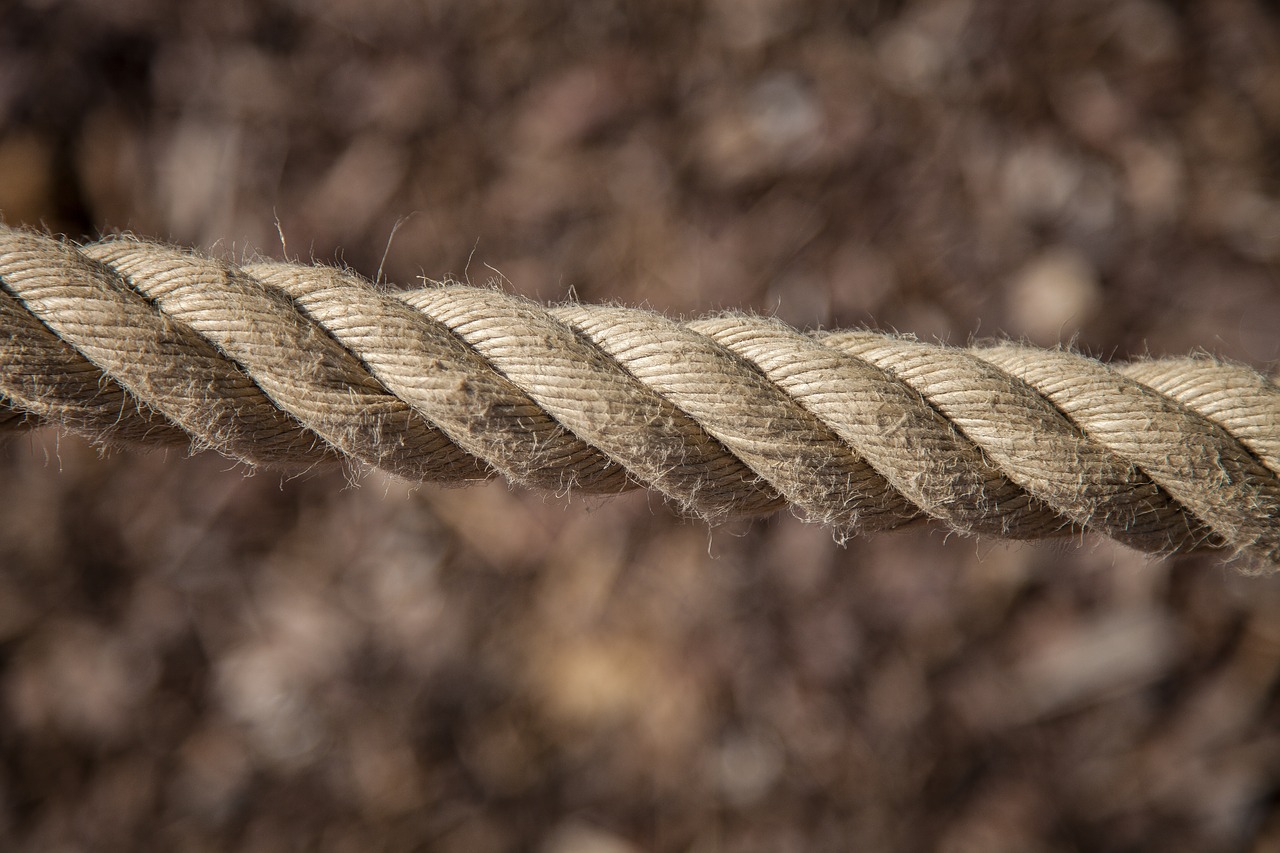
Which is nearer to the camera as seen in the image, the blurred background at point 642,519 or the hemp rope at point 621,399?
the hemp rope at point 621,399

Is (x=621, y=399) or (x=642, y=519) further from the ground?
(x=621, y=399)

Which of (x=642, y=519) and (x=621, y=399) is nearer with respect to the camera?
(x=621, y=399)

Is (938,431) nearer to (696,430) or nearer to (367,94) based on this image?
(696,430)

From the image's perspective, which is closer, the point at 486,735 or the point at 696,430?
the point at 696,430

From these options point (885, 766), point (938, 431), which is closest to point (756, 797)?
point (885, 766)

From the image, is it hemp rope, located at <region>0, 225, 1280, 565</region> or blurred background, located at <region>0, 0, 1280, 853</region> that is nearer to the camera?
hemp rope, located at <region>0, 225, 1280, 565</region>
